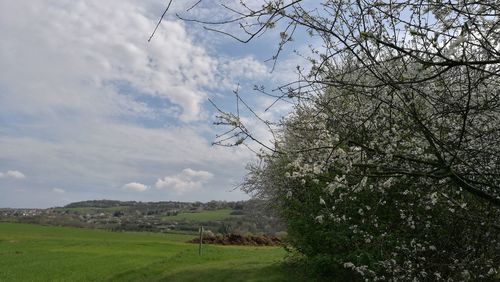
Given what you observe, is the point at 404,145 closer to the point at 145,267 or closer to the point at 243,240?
the point at 145,267

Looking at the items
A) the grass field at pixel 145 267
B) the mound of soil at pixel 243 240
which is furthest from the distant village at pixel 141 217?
the grass field at pixel 145 267

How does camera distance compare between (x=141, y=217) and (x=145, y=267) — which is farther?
(x=141, y=217)

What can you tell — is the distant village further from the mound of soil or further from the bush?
the bush

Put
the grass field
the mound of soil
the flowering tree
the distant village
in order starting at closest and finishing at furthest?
1. the flowering tree
2. the grass field
3. the mound of soil
4. the distant village

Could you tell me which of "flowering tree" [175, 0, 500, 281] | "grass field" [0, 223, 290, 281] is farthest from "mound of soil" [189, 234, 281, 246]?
"flowering tree" [175, 0, 500, 281]

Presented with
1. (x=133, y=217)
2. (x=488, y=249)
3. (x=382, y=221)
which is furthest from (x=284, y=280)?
(x=133, y=217)

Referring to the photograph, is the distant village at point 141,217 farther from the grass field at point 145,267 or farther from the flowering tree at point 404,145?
the flowering tree at point 404,145

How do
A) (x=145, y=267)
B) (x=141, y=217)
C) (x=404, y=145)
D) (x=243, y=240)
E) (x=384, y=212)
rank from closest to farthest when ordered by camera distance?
(x=404, y=145) → (x=384, y=212) → (x=145, y=267) → (x=243, y=240) → (x=141, y=217)

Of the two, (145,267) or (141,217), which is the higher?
(141,217)

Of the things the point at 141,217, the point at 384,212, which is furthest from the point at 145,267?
the point at 141,217

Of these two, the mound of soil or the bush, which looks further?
the mound of soil

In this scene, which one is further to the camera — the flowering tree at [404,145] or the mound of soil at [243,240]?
the mound of soil at [243,240]

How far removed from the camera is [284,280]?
16.0 meters

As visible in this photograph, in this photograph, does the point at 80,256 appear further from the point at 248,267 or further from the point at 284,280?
the point at 284,280
